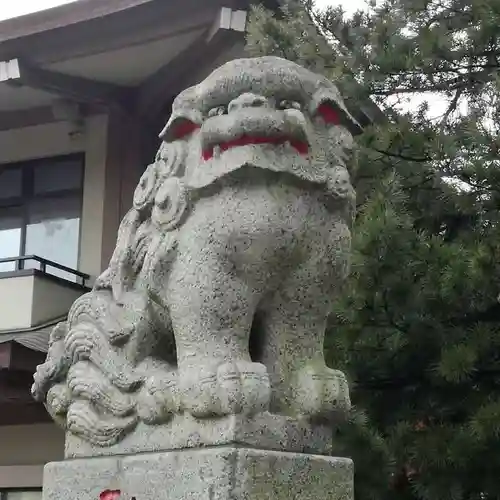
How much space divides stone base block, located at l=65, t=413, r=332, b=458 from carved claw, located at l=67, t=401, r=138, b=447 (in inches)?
0.6

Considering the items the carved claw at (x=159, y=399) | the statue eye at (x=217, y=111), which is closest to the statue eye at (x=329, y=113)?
the statue eye at (x=217, y=111)

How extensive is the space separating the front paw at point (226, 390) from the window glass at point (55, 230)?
4378 millimetres

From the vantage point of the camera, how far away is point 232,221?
1.91 meters

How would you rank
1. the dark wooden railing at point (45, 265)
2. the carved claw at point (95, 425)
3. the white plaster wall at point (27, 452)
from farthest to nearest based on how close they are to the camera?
the dark wooden railing at point (45, 265)
the white plaster wall at point (27, 452)
the carved claw at point (95, 425)

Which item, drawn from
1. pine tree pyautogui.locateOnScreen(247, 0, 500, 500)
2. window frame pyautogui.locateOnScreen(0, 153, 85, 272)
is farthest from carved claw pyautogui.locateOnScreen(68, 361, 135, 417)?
window frame pyautogui.locateOnScreen(0, 153, 85, 272)

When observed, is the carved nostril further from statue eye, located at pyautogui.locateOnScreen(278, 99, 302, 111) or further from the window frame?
the window frame

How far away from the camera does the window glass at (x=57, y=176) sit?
20.7 ft

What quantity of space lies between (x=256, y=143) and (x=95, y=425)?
75 cm

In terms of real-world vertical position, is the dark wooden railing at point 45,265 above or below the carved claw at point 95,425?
above

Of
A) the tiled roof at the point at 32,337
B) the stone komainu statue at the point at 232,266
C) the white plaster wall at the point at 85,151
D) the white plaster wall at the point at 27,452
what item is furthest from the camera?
the white plaster wall at the point at 85,151

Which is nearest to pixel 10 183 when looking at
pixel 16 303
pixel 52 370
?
pixel 16 303

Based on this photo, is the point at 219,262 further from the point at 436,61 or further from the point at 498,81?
the point at 436,61

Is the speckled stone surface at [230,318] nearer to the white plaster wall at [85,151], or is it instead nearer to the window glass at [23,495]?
the window glass at [23,495]

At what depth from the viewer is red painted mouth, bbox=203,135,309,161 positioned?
1.91 meters
